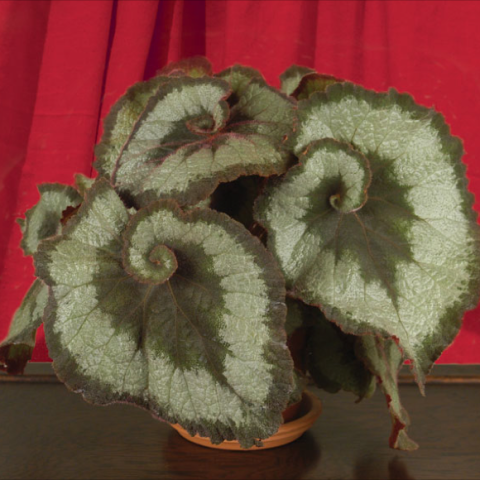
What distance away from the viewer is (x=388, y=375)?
1.65 feet

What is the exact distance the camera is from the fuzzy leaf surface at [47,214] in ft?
1.94

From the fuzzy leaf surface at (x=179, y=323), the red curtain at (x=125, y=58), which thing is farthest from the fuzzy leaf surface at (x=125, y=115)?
the red curtain at (x=125, y=58)

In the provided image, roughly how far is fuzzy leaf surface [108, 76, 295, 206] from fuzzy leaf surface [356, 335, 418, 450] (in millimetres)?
184

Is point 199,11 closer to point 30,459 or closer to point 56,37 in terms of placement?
point 56,37

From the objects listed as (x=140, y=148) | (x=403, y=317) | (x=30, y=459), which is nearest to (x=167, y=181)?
(x=140, y=148)

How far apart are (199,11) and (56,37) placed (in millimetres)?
326

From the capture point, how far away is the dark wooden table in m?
0.53

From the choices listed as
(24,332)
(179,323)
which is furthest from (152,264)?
(24,332)

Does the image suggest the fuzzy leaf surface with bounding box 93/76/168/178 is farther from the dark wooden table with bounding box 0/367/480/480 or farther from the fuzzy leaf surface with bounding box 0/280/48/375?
the dark wooden table with bounding box 0/367/480/480

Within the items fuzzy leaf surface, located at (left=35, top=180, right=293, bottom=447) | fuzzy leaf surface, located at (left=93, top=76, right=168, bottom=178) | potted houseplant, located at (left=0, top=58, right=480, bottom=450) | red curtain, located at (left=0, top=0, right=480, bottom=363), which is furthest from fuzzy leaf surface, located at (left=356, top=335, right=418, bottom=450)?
red curtain, located at (left=0, top=0, right=480, bottom=363)

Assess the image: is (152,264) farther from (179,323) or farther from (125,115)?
(125,115)

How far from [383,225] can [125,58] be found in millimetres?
891

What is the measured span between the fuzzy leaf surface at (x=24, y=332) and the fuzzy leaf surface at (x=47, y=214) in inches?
2.0

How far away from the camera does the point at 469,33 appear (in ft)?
3.67
